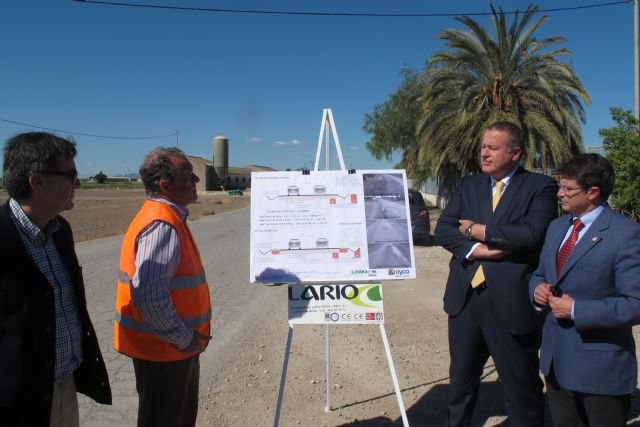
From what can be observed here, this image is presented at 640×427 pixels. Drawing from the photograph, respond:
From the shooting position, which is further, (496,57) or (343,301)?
(496,57)

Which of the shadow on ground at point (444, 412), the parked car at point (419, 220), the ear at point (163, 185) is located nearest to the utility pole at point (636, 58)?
the parked car at point (419, 220)

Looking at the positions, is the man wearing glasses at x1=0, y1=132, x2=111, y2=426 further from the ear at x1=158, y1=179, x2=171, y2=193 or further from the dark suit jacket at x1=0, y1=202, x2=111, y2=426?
the ear at x1=158, y1=179, x2=171, y2=193

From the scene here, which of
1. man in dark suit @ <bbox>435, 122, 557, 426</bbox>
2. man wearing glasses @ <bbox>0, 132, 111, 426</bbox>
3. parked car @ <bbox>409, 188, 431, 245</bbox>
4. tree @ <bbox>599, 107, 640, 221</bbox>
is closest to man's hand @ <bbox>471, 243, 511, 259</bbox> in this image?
man in dark suit @ <bbox>435, 122, 557, 426</bbox>

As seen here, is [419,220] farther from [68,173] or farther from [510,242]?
[68,173]

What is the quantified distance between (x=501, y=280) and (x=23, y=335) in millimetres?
2536

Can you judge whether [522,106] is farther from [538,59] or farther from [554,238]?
[554,238]

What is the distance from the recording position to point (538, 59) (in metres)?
16.3

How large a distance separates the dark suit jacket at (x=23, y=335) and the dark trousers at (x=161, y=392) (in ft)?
1.83

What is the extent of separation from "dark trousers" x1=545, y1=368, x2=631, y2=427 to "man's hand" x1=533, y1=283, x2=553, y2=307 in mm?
397

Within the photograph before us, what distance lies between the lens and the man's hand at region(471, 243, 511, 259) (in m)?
2.96

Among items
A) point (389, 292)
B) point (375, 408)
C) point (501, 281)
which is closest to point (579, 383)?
point (501, 281)

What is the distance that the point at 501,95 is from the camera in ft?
55.1

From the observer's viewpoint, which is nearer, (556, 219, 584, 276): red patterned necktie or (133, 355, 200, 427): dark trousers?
(133, 355, 200, 427): dark trousers

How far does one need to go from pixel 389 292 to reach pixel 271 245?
4.91m
